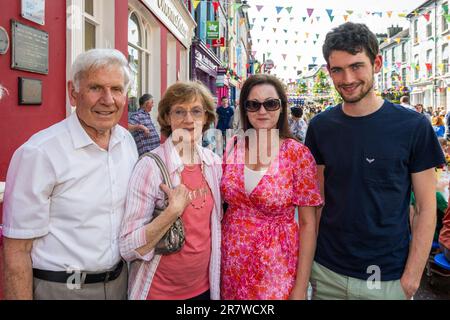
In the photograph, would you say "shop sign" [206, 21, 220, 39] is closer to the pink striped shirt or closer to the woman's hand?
the pink striped shirt

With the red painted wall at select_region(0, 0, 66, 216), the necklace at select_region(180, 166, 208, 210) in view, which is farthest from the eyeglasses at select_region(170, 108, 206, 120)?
the red painted wall at select_region(0, 0, 66, 216)

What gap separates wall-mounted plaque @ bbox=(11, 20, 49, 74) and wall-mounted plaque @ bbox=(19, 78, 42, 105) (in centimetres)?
11

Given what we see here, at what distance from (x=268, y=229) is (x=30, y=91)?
9.10 ft

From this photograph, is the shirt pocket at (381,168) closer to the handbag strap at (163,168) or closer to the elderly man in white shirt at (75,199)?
the handbag strap at (163,168)

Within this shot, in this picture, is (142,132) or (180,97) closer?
(180,97)

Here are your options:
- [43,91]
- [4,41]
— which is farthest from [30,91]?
[4,41]

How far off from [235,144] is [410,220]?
1.13m

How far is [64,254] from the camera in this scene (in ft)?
5.49

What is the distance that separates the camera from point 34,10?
3607 mm

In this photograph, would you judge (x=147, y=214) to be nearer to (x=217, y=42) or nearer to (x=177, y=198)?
(x=177, y=198)

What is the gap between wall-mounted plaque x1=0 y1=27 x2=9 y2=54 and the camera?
3109 mm

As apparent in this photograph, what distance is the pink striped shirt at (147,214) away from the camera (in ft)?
5.89

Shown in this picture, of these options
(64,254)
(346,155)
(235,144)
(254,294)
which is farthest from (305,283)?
(64,254)

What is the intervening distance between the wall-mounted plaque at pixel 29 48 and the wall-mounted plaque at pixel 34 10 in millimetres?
95
